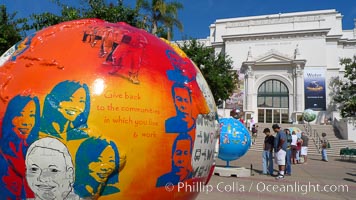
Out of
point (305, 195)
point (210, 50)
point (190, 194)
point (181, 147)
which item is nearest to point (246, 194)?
point (305, 195)

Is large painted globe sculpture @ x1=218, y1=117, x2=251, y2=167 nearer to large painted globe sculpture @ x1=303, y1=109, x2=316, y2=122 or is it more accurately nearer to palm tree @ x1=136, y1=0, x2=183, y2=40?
palm tree @ x1=136, y1=0, x2=183, y2=40

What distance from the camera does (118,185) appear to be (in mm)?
2533

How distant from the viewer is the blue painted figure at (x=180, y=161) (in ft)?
8.93

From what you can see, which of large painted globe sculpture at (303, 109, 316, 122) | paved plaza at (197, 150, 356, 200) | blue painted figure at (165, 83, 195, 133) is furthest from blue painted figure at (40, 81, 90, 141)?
large painted globe sculpture at (303, 109, 316, 122)

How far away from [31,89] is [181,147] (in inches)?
49.8

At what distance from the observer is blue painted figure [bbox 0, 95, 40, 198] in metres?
2.46

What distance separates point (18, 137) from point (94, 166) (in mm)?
616

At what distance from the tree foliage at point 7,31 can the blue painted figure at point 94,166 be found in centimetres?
1051

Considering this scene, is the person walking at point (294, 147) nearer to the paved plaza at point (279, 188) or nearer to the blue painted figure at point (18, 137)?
the paved plaza at point (279, 188)

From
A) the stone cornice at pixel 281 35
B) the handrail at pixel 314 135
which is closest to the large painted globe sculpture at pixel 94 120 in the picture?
the handrail at pixel 314 135

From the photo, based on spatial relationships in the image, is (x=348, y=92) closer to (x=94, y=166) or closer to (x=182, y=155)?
(x=182, y=155)

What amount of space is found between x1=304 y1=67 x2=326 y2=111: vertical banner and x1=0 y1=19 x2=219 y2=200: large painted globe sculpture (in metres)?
36.7

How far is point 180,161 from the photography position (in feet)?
9.14

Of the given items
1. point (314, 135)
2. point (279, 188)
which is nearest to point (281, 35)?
point (314, 135)
